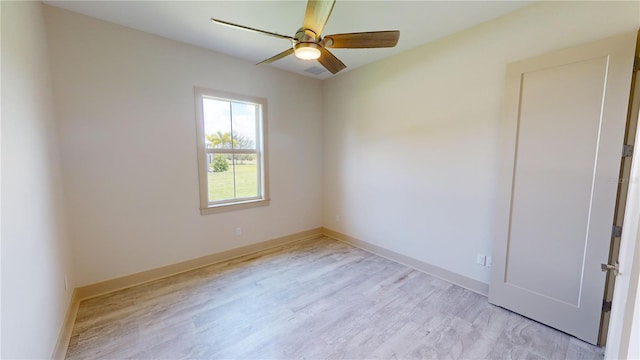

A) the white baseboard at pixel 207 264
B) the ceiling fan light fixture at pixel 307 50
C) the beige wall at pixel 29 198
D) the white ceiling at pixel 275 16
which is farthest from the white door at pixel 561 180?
the beige wall at pixel 29 198

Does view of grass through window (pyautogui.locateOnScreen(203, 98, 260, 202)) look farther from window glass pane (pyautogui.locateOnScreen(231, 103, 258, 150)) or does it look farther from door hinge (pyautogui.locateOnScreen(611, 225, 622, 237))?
door hinge (pyautogui.locateOnScreen(611, 225, 622, 237))

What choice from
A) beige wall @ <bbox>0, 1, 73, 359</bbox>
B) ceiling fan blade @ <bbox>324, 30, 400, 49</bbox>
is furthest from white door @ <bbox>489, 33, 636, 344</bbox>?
beige wall @ <bbox>0, 1, 73, 359</bbox>

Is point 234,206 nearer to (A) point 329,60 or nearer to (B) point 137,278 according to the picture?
(B) point 137,278

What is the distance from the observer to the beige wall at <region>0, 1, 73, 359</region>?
1222mm

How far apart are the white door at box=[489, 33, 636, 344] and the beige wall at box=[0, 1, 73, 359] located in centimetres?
338

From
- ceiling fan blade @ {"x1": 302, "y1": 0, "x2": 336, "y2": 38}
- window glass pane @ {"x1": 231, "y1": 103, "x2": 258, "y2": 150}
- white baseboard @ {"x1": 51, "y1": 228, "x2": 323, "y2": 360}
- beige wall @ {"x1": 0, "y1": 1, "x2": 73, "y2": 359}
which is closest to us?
beige wall @ {"x1": 0, "y1": 1, "x2": 73, "y2": 359}

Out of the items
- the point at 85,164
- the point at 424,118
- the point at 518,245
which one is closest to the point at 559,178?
the point at 518,245

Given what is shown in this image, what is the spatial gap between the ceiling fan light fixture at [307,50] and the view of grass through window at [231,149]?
1.81 metres

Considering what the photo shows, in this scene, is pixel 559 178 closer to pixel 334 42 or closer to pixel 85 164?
pixel 334 42

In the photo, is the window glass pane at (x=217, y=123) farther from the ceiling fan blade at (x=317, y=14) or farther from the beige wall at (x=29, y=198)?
the ceiling fan blade at (x=317, y=14)

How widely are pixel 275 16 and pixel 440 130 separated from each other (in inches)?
82.8

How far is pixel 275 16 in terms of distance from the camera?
231 cm

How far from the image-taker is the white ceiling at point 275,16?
7.03ft

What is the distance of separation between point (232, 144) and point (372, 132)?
1.99 m
